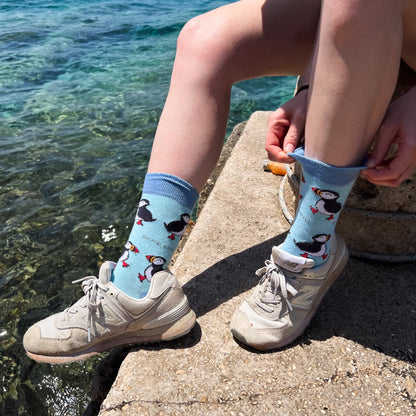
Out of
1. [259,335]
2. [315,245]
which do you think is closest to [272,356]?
[259,335]

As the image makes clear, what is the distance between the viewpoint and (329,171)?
1.14m

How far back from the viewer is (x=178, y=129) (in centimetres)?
132

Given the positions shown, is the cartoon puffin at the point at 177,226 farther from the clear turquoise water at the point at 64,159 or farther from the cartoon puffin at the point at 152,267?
the clear turquoise water at the point at 64,159

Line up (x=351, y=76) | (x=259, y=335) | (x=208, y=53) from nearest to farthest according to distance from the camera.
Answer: (x=351, y=76) < (x=259, y=335) < (x=208, y=53)

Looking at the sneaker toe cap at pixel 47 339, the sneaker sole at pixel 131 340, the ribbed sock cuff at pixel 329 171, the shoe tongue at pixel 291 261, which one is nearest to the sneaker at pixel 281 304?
the shoe tongue at pixel 291 261

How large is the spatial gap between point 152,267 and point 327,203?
0.56m

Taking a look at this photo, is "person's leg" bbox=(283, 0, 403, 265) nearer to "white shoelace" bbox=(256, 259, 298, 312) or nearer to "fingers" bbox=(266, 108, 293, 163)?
"white shoelace" bbox=(256, 259, 298, 312)

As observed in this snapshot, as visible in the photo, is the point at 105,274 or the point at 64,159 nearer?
the point at 105,274

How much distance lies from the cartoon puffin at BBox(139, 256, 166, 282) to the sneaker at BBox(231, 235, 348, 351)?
284 millimetres

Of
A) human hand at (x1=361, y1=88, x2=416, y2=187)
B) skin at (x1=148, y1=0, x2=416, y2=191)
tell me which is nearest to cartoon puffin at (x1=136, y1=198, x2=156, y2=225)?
skin at (x1=148, y1=0, x2=416, y2=191)

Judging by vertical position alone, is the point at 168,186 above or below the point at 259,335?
above

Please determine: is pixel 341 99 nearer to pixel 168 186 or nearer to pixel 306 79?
pixel 306 79

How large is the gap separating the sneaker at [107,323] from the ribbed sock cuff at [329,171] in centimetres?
54

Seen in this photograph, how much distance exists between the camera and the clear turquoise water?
1765 millimetres
